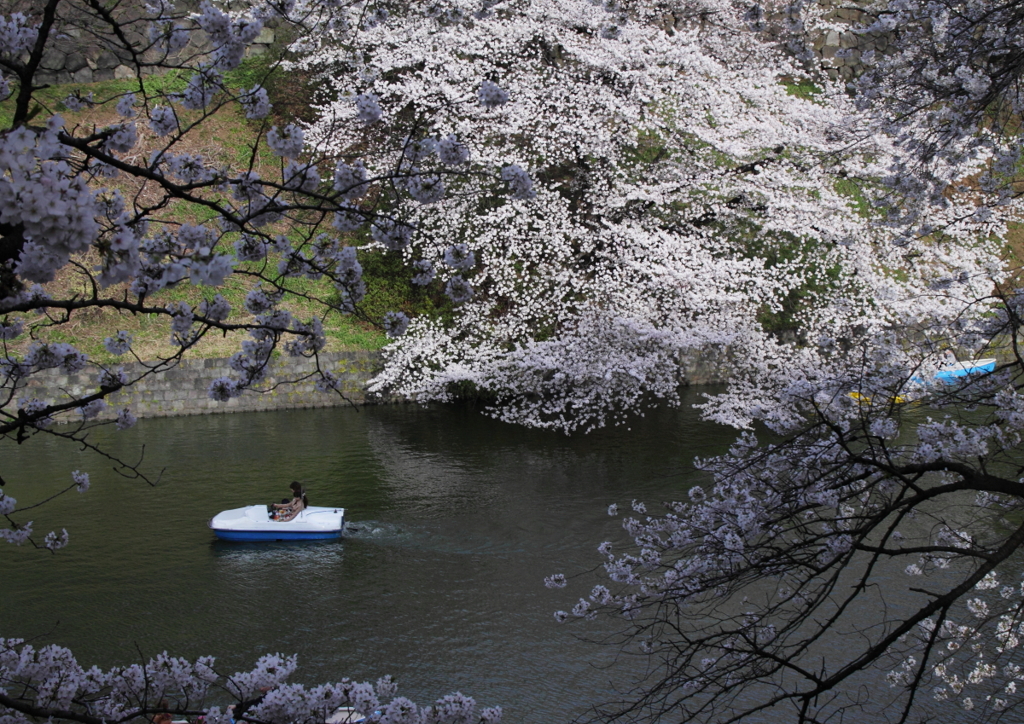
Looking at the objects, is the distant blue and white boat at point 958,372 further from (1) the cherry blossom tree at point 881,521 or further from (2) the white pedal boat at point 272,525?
(2) the white pedal boat at point 272,525

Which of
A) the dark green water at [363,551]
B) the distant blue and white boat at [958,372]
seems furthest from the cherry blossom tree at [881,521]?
the dark green water at [363,551]

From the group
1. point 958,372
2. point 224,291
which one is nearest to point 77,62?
point 224,291

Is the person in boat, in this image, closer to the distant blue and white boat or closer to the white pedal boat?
the white pedal boat

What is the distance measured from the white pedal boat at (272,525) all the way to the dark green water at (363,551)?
0.46 feet

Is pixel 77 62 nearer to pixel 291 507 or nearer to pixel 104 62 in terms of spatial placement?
pixel 104 62

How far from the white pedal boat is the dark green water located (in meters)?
0.14

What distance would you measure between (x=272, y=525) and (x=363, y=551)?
111 centimetres

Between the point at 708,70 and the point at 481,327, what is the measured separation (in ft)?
16.3

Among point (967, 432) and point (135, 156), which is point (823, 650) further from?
point (135, 156)

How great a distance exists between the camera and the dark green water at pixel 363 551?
7.03 meters

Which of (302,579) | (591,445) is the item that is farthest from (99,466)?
(591,445)

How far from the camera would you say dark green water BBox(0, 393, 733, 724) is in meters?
7.03

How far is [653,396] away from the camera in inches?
586

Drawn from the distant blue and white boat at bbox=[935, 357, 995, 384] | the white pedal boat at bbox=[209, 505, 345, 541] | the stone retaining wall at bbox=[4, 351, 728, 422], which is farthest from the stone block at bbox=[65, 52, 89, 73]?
the distant blue and white boat at bbox=[935, 357, 995, 384]
